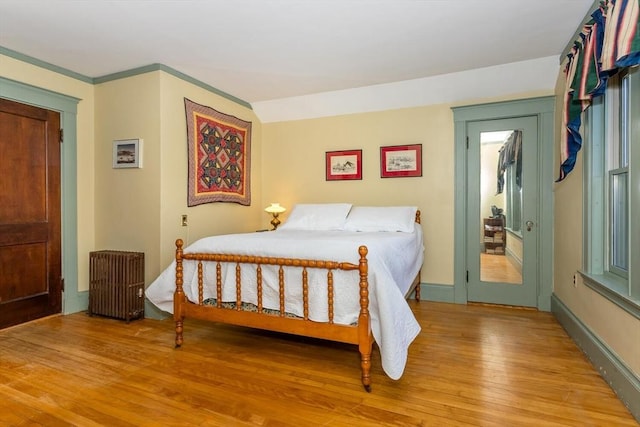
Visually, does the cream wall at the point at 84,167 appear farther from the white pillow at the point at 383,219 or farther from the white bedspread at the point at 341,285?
the white pillow at the point at 383,219

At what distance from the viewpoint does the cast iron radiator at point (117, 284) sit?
10.6 ft

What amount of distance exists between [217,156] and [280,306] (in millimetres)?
2226

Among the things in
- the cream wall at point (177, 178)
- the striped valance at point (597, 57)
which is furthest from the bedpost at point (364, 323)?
the cream wall at point (177, 178)

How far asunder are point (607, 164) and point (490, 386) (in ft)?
5.18

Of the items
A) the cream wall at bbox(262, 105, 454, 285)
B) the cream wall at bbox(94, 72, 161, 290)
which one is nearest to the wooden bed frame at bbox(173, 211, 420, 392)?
the cream wall at bbox(94, 72, 161, 290)

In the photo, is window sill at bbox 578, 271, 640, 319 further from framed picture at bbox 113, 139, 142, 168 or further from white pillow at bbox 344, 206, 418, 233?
framed picture at bbox 113, 139, 142, 168

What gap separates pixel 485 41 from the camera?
116 inches

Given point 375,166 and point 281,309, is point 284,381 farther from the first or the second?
point 375,166

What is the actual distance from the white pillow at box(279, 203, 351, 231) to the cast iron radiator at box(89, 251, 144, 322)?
56.7 inches

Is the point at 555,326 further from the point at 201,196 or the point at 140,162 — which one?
the point at 140,162

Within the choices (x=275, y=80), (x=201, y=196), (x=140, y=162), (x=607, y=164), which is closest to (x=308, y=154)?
(x=275, y=80)

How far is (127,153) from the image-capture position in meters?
3.43

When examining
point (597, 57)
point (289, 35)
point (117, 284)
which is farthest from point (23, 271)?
point (597, 57)

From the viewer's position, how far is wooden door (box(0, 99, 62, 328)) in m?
3.00
